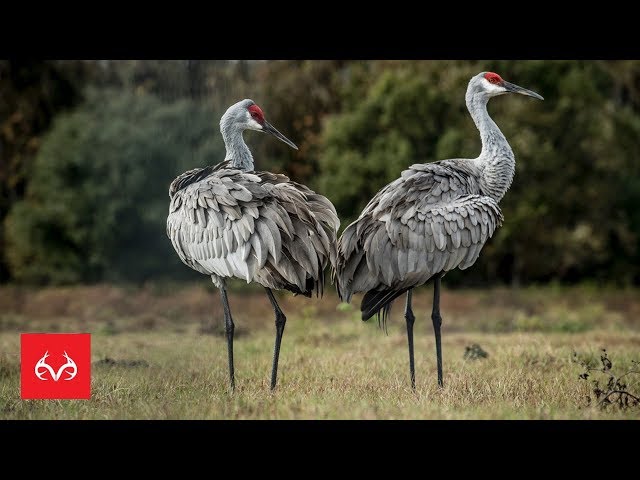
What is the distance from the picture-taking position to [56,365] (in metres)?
7.56

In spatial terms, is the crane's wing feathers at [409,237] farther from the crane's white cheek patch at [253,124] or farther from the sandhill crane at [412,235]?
the crane's white cheek patch at [253,124]

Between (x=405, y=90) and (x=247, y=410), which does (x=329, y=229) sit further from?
(x=405, y=90)

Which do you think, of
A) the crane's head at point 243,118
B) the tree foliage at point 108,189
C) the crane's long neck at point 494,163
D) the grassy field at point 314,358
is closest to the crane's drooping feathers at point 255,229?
the crane's head at point 243,118

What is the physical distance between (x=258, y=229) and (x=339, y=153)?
14.2 metres

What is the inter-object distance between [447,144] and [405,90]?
6.33 ft

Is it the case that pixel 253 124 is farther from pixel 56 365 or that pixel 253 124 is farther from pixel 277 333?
pixel 56 365

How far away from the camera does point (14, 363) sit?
31.7 ft

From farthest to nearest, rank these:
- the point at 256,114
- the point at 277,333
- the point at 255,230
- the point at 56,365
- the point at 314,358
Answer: the point at 314,358, the point at 256,114, the point at 277,333, the point at 255,230, the point at 56,365

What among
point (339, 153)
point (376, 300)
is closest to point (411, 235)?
point (376, 300)

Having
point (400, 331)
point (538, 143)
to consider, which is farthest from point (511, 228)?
point (400, 331)

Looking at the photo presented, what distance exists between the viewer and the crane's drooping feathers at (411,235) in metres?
7.90

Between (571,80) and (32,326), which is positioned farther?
(571,80)

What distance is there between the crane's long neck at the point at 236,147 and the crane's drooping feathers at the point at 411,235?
1.57 m

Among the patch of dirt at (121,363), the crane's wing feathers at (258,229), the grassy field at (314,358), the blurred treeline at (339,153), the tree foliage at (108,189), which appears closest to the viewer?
the grassy field at (314,358)
